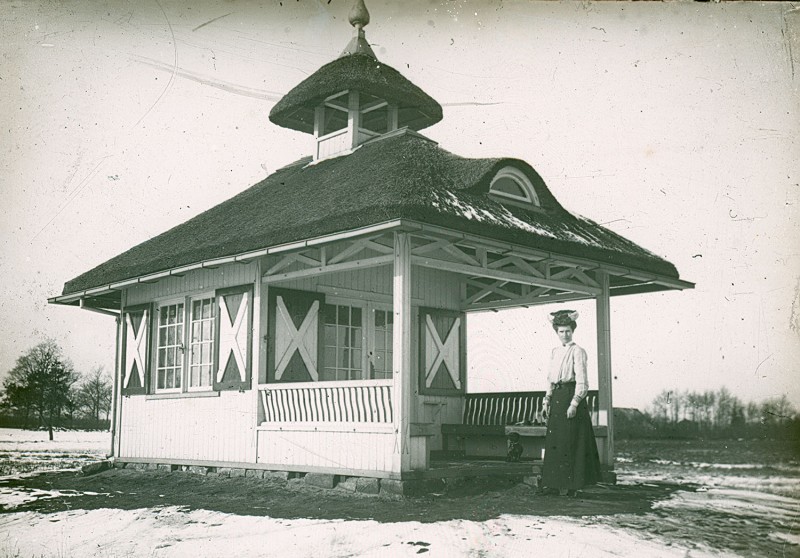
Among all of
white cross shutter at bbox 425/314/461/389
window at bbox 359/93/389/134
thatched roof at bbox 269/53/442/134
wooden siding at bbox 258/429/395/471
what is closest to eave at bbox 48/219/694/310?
wooden siding at bbox 258/429/395/471

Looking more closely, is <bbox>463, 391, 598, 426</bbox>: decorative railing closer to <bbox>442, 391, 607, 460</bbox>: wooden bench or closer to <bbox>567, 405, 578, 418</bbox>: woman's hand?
<bbox>442, 391, 607, 460</bbox>: wooden bench

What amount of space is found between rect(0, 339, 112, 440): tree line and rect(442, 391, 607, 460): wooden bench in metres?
7.14

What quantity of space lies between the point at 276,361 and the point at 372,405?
262 centimetres

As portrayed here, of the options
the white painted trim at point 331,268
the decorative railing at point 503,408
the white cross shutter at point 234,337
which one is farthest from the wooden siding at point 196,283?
the decorative railing at point 503,408

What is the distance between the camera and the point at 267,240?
10922 millimetres

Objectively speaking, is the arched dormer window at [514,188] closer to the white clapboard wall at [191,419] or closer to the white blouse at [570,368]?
the white blouse at [570,368]

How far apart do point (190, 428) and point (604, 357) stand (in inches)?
267

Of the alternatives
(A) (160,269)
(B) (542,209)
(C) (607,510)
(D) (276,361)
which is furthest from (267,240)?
(C) (607,510)

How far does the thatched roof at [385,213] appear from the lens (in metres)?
9.86

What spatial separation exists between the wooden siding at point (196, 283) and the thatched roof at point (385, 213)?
0.58 meters

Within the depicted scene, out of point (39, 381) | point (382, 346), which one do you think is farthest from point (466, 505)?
point (39, 381)

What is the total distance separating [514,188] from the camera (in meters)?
12.0

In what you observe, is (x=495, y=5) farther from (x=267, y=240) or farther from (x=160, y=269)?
(x=160, y=269)

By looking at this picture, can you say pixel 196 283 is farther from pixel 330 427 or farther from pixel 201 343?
pixel 330 427
